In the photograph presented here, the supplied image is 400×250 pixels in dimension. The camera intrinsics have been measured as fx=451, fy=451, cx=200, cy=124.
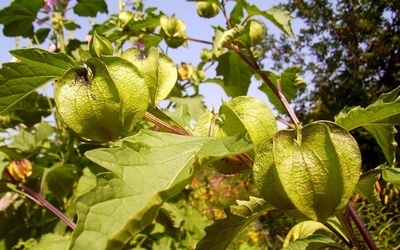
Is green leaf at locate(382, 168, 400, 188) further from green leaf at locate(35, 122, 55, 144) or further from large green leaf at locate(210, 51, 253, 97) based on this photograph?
green leaf at locate(35, 122, 55, 144)

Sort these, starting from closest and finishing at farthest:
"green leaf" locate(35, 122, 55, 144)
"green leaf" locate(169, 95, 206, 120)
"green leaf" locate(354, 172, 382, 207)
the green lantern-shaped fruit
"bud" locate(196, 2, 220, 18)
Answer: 1. the green lantern-shaped fruit
2. "green leaf" locate(354, 172, 382, 207)
3. "bud" locate(196, 2, 220, 18)
4. "green leaf" locate(169, 95, 206, 120)
5. "green leaf" locate(35, 122, 55, 144)

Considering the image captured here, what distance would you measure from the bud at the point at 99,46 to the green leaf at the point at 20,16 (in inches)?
79.0

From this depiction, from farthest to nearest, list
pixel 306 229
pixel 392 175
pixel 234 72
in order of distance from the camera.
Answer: pixel 234 72 < pixel 306 229 < pixel 392 175

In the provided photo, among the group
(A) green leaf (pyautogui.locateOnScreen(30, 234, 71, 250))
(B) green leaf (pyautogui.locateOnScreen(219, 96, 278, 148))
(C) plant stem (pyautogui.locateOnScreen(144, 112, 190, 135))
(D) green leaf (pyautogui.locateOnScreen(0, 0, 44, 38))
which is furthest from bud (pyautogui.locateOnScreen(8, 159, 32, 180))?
(B) green leaf (pyautogui.locateOnScreen(219, 96, 278, 148))

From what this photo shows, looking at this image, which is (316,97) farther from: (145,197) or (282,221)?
(145,197)

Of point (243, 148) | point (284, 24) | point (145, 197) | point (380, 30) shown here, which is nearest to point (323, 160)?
point (243, 148)

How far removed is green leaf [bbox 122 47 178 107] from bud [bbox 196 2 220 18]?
3.51 ft

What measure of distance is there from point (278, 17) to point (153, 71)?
852 millimetres

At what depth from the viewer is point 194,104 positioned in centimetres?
235

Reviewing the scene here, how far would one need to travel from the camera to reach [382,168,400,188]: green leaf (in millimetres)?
758

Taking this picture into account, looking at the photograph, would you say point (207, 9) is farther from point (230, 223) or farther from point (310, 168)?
point (310, 168)

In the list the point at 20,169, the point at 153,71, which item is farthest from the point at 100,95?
the point at 20,169

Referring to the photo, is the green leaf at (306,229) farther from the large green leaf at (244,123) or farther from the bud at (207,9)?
the bud at (207,9)

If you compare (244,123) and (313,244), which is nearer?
(244,123)
